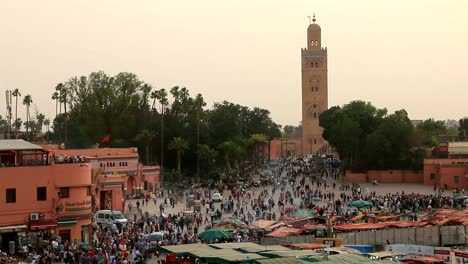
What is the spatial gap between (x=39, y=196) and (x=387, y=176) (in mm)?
42869

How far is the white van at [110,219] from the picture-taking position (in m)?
39.2

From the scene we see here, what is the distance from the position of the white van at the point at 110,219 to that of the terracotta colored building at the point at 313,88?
90.5 meters

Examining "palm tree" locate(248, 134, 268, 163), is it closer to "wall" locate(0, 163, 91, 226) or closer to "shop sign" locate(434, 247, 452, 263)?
"wall" locate(0, 163, 91, 226)

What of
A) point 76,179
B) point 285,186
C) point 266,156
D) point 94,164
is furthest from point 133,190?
point 266,156

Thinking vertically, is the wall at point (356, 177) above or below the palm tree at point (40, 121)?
below

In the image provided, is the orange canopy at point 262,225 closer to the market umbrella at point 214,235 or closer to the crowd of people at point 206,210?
the crowd of people at point 206,210

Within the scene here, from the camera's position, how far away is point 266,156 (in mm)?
130500

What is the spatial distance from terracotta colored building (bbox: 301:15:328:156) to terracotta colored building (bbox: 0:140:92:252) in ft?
313

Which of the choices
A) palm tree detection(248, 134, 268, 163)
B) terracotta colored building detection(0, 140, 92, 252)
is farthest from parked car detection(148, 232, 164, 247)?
palm tree detection(248, 134, 268, 163)

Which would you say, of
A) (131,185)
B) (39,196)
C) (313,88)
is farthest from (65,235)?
(313,88)

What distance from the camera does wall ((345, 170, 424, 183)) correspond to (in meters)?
71.2

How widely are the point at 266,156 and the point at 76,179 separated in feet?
315

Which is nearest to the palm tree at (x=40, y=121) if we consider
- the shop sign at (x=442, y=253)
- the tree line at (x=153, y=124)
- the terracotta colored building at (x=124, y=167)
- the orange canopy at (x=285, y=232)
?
the tree line at (x=153, y=124)

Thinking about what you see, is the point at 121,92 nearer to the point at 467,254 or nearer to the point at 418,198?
the point at 418,198
